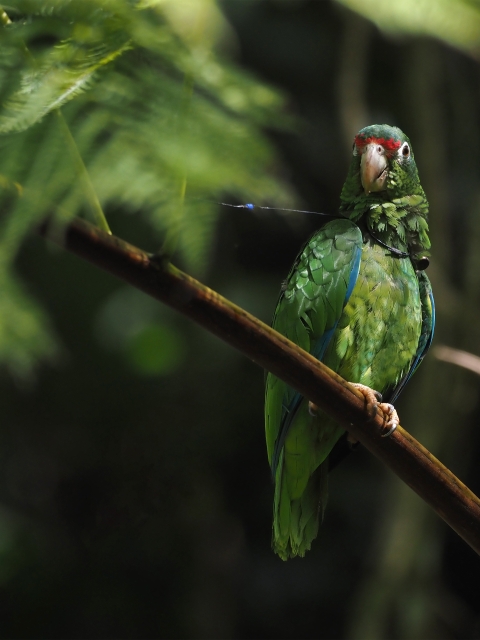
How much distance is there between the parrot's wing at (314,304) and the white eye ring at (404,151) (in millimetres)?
131

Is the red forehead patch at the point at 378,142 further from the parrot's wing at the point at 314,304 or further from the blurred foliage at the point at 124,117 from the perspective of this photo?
the blurred foliage at the point at 124,117


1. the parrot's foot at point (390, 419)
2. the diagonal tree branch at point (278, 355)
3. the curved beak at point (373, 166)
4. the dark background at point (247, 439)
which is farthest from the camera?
the dark background at point (247, 439)

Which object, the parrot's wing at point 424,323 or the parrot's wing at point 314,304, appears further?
the parrot's wing at point 424,323

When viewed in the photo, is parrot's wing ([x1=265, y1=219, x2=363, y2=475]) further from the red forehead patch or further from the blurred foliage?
the blurred foliage

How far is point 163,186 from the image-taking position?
1.32 feet

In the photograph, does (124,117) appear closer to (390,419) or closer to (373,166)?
(390,419)

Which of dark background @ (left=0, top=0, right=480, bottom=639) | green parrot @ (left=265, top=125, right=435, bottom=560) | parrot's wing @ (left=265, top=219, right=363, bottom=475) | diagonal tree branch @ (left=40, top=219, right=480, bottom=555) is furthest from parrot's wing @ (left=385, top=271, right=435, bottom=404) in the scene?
dark background @ (left=0, top=0, right=480, bottom=639)

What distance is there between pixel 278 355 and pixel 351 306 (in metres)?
0.51

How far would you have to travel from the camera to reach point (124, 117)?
0.41 meters

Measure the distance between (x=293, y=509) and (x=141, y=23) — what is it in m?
0.89

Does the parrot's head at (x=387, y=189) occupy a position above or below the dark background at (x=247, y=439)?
above

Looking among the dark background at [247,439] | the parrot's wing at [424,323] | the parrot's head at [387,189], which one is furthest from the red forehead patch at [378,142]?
the dark background at [247,439]

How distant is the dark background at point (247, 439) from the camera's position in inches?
76.5

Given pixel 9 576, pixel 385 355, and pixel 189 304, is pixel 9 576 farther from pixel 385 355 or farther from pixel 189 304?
pixel 189 304
